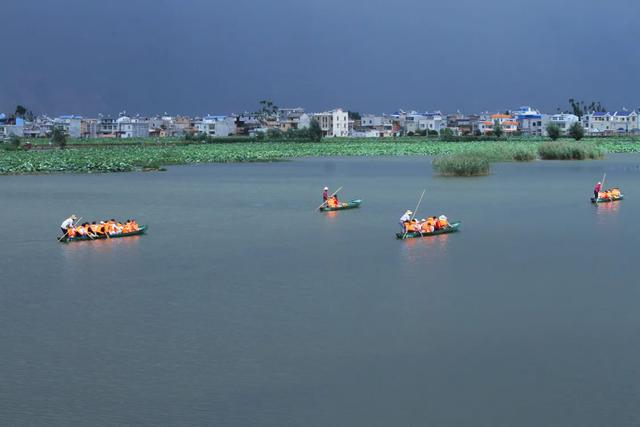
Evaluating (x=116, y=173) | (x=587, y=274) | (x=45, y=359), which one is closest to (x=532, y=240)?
(x=587, y=274)

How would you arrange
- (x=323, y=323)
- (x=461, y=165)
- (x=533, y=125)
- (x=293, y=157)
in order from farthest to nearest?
(x=533, y=125) → (x=293, y=157) → (x=461, y=165) → (x=323, y=323)

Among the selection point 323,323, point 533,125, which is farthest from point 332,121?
point 323,323

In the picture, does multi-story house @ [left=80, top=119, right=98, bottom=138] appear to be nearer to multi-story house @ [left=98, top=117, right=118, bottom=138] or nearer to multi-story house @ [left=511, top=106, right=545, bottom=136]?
multi-story house @ [left=98, top=117, right=118, bottom=138]

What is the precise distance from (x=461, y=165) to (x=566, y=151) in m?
21.4

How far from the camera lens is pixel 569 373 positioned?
1188 centimetres

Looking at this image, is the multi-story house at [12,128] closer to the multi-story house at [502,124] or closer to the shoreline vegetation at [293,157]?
the shoreline vegetation at [293,157]

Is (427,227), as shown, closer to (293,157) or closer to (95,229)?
(95,229)

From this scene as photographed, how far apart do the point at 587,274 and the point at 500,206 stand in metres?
13.9

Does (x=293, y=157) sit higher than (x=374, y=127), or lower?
lower

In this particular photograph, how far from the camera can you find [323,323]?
576 inches

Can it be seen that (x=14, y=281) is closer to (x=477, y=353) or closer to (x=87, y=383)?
(x=87, y=383)

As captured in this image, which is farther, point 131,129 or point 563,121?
point 131,129

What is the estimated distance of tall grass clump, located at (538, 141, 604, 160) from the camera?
215 feet

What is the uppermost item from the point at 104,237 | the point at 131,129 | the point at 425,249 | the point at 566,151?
the point at 131,129
